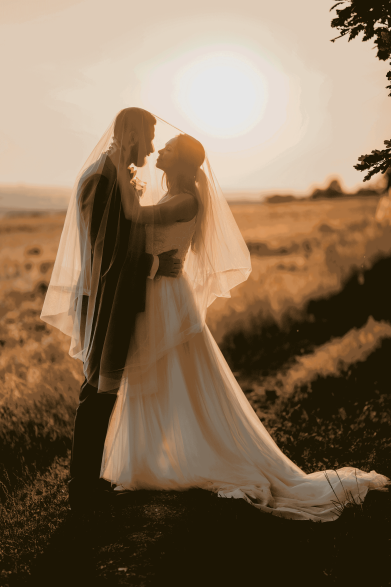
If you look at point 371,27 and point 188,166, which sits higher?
point 371,27

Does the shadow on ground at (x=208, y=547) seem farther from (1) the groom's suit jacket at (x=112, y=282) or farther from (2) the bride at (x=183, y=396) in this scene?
(1) the groom's suit jacket at (x=112, y=282)

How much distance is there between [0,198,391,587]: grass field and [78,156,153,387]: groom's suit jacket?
0.87 m

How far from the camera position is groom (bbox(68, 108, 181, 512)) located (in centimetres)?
290

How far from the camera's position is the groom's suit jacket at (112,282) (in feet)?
9.62

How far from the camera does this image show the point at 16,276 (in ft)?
34.4

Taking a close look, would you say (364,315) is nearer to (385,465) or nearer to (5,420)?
(385,465)

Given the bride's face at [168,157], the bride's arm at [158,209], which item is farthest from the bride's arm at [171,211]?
the bride's face at [168,157]

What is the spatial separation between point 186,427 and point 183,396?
192mm

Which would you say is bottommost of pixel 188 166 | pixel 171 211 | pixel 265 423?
pixel 265 423

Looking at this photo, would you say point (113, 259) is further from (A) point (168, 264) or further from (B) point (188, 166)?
(B) point (188, 166)

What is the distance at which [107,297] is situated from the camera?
9.88ft

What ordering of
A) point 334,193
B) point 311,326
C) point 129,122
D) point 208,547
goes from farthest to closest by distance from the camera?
point 334,193, point 311,326, point 129,122, point 208,547

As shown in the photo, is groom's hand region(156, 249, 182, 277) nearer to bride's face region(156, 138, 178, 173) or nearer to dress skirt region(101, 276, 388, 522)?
dress skirt region(101, 276, 388, 522)

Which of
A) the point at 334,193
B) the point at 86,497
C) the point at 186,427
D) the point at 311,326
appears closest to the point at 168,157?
the point at 186,427
